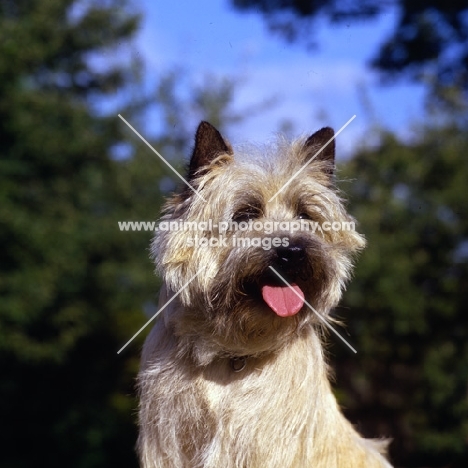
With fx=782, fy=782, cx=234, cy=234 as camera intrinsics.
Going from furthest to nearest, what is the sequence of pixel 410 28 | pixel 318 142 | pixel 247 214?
pixel 410 28, pixel 318 142, pixel 247 214

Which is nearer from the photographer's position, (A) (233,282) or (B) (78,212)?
(A) (233,282)

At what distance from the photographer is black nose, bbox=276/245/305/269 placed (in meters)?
4.24

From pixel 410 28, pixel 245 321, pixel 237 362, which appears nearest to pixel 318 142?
Answer: pixel 245 321

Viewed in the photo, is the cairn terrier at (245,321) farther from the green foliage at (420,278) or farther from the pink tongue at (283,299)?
the green foliage at (420,278)

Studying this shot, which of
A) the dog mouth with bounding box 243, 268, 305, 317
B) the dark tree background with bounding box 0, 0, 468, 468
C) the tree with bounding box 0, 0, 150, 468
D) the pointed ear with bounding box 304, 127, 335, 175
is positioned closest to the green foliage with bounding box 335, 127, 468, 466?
the dark tree background with bounding box 0, 0, 468, 468

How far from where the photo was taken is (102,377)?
14.6 m

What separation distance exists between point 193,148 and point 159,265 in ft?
2.36

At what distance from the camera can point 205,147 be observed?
4.54 meters

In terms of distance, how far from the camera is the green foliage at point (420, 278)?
48.4 ft

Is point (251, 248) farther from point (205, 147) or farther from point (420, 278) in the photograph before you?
point (420, 278)

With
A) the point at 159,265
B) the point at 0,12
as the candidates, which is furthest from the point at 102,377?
the point at 159,265

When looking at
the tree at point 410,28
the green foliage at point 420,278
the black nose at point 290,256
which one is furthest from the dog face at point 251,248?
the green foliage at point 420,278

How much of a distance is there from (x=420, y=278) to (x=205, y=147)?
11.6 metres

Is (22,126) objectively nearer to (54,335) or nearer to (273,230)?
(54,335)
